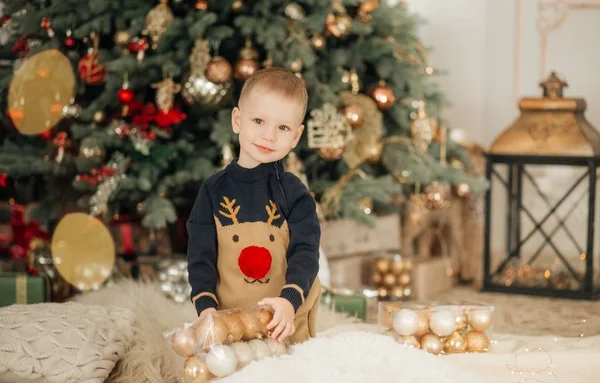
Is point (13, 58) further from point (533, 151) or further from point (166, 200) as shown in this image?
point (533, 151)

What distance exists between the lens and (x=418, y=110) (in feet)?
11.7

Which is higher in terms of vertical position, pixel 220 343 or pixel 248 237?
pixel 248 237

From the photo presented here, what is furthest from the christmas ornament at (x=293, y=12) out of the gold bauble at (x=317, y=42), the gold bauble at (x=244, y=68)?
the gold bauble at (x=244, y=68)

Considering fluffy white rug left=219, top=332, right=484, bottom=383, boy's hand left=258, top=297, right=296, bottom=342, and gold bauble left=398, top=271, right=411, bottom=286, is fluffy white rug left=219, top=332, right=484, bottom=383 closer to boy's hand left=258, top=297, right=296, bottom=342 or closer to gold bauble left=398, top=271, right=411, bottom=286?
boy's hand left=258, top=297, right=296, bottom=342

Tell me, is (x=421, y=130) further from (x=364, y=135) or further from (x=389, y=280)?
(x=389, y=280)

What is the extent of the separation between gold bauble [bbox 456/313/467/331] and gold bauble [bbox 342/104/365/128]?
3.94 ft

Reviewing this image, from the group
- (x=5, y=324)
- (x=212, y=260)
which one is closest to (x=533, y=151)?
(x=212, y=260)

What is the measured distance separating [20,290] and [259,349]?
3.96 feet

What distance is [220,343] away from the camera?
1.60 meters

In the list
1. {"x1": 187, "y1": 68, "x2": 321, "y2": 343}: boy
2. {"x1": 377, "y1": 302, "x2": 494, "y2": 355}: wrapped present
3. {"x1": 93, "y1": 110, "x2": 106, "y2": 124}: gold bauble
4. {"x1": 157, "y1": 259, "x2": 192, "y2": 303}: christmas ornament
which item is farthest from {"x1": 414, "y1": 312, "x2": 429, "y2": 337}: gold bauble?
{"x1": 93, "y1": 110, "x2": 106, "y2": 124}: gold bauble

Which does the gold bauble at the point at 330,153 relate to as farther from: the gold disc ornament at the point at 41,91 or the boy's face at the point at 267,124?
the boy's face at the point at 267,124

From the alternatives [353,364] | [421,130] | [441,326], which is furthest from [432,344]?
[421,130]

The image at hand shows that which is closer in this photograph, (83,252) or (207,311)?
(207,311)

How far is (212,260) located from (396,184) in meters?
1.67
